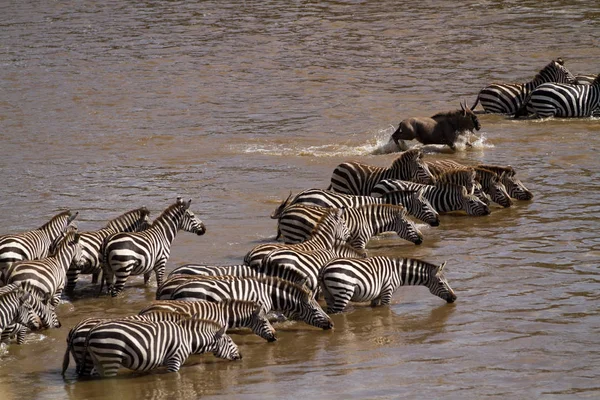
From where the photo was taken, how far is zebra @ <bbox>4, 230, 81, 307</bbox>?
458 inches

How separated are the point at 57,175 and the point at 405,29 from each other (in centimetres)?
1429

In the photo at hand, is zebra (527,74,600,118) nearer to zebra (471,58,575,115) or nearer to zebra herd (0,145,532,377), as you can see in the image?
zebra (471,58,575,115)

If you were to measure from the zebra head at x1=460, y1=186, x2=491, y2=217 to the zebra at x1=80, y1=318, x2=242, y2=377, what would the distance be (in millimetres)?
6154

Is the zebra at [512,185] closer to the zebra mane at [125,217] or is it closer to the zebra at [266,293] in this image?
the zebra mane at [125,217]

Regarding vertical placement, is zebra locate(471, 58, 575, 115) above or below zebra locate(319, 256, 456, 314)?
above

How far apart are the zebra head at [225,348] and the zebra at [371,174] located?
5.67 metres

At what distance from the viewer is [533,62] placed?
86.1ft

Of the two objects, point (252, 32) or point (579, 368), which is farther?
point (252, 32)

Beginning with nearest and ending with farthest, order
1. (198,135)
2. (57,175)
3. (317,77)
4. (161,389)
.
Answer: (161,389), (57,175), (198,135), (317,77)

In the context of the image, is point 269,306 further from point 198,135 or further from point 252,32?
point 252,32

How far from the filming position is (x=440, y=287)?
A: 12.0 m

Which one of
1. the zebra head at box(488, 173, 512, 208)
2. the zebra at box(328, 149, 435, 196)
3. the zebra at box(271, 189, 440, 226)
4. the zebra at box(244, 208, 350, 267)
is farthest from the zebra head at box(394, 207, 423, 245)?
the zebra head at box(488, 173, 512, 208)

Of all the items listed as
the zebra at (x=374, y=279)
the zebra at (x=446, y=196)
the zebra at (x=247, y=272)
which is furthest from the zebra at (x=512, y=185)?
the zebra at (x=247, y=272)

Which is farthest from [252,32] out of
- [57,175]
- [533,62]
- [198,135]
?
[57,175]
